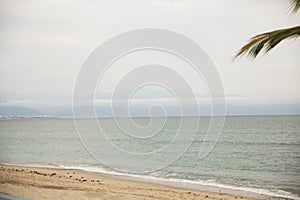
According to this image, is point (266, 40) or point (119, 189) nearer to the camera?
point (266, 40)

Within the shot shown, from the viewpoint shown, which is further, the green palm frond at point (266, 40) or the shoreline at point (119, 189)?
the shoreline at point (119, 189)

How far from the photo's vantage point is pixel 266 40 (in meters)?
1.77

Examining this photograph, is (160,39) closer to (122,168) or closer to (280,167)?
(122,168)

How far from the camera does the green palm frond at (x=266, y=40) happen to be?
1.75m

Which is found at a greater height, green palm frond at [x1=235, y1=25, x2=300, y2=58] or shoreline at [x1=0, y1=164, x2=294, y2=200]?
green palm frond at [x1=235, y1=25, x2=300, y2=58]

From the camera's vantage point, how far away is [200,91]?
255 cm

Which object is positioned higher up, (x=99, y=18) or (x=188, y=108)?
(x=99, y=18)

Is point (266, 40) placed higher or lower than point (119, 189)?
higher

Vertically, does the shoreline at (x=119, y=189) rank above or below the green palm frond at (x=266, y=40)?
below

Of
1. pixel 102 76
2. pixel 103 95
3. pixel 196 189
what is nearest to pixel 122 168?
pixel 196 189

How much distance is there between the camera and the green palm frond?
175cm

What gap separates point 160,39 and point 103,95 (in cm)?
68

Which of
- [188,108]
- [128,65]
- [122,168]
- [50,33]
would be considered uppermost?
[50,33]

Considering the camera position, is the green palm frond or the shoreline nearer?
the green palm frond
